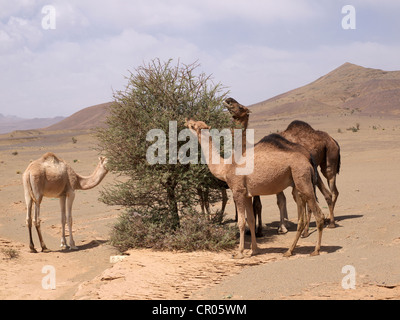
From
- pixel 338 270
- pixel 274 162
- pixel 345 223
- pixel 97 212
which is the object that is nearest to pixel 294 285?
pixel 338 270

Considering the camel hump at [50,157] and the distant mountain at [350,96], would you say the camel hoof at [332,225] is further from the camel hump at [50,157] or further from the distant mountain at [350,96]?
the distant mountain at [350,96]

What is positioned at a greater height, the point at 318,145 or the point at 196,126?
the point at 196,126

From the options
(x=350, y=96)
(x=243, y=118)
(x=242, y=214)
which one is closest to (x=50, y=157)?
(x=243, y=118)

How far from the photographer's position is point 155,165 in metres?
10.6

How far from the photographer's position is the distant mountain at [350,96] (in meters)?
90.2

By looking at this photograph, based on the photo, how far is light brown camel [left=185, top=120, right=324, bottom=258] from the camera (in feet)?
29.1

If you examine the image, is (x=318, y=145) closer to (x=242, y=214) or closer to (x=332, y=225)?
(x=332, y=225)

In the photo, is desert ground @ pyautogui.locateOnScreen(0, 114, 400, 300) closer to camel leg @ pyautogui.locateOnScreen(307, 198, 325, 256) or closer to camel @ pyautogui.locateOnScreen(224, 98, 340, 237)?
camel leg @ pyautogui.locateOnScreen(307, 198, 325, 256)

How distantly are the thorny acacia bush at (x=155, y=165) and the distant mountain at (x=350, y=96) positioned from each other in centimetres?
7283

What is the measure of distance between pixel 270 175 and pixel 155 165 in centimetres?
282

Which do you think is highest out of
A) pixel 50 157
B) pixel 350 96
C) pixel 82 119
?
pixel 350 96

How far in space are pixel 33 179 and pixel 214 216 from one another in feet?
14.7

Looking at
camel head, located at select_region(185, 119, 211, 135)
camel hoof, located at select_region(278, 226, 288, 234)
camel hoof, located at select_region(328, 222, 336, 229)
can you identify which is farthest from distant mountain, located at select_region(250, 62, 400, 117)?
camel head, located at select_region(185, 119, 211, 135)

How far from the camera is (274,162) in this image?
8.99 meters
